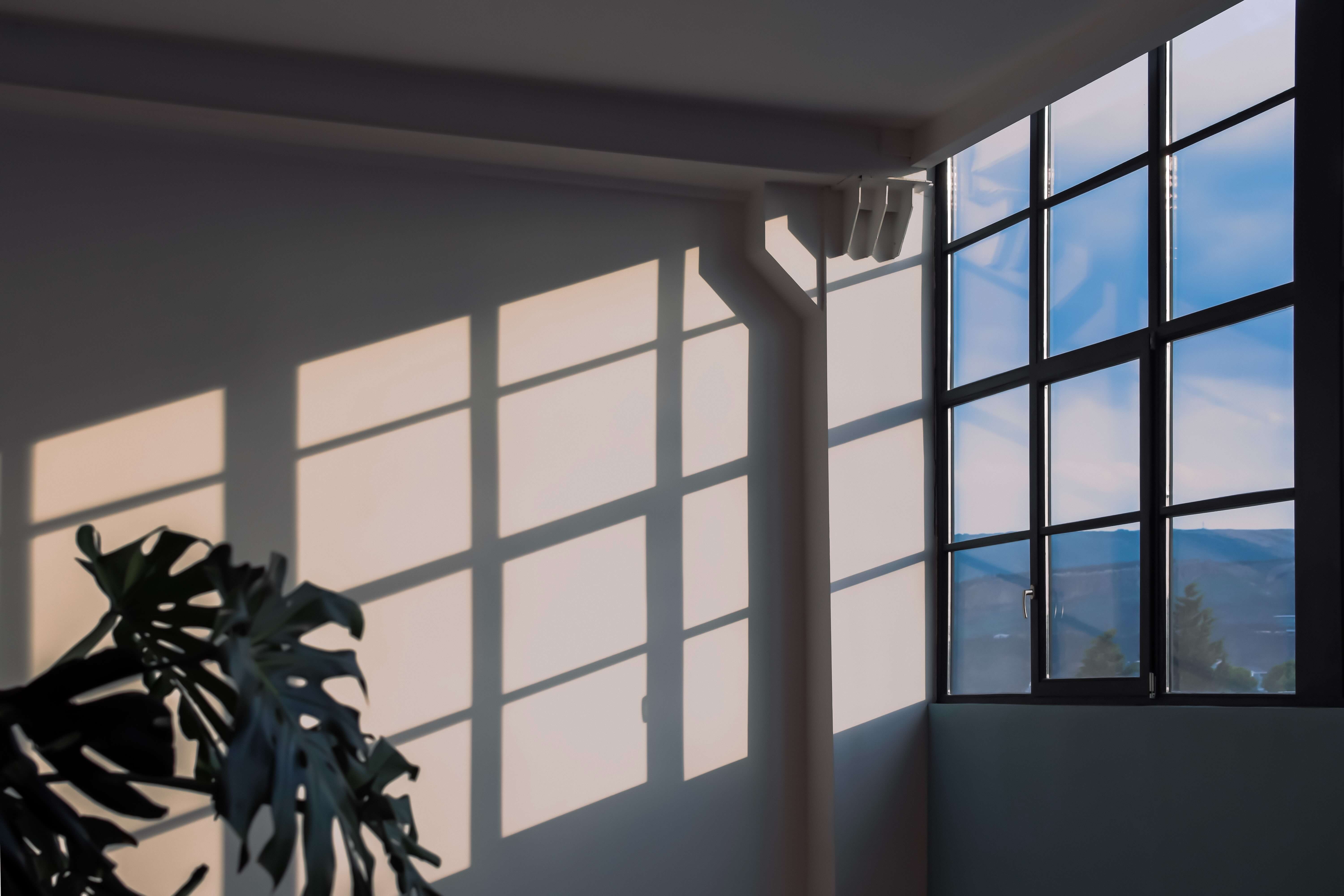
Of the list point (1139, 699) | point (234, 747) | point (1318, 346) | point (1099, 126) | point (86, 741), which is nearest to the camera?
point (234, 747)

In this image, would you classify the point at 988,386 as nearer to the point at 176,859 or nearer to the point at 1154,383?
the point at 1154,383

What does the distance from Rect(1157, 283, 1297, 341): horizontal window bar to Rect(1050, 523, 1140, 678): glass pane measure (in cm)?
63

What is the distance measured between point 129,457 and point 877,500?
2734 mm

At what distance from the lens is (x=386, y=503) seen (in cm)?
412

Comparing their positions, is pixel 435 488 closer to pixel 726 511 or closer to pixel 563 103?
pixel 726 511

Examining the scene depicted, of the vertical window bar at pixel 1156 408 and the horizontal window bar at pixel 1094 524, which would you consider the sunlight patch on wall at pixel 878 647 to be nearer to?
the horizontal window bar at pixel 1094 524

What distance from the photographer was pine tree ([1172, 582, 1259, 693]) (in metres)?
3.28

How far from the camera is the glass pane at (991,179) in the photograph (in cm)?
432

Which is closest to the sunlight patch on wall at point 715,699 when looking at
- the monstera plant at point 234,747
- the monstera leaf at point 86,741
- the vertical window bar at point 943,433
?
the vertical window bar at point 943,433

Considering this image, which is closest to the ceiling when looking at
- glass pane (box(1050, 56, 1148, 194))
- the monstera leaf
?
glass pane (box(1050, 56, 1148, 194))

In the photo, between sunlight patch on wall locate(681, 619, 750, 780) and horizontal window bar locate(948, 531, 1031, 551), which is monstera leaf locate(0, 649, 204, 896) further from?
horizontal window bar locate(948, 531, 1031, 551)

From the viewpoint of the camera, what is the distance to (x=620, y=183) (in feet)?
14.9

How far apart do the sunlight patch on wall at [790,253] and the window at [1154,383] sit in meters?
0.58

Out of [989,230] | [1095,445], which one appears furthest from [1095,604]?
[989,230]
